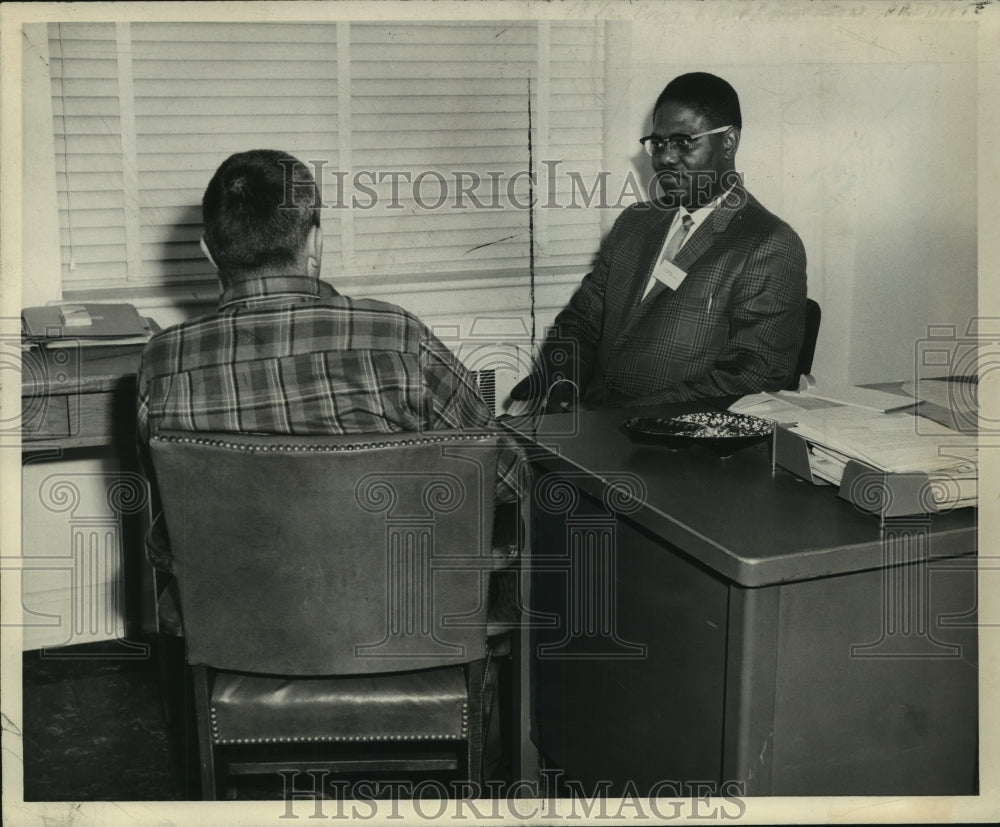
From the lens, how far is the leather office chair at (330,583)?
4.63 ft

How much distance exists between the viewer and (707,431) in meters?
1.87

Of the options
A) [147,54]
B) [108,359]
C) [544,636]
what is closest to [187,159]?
[147,54]

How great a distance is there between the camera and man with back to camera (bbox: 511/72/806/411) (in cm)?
286

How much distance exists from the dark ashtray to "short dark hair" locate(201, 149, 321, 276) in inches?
→ 27.8

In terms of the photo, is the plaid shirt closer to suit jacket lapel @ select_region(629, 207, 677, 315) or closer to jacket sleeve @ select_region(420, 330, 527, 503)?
jacket sleeve @ select_region(420, 330, 527, 503)

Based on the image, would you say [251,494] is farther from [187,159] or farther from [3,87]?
[187,159]

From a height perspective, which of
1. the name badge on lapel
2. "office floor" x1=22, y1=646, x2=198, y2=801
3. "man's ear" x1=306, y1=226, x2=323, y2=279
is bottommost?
"office floor" x1=22, y1=646, x2=198, y2=801

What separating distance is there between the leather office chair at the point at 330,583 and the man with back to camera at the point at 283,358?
267 mm

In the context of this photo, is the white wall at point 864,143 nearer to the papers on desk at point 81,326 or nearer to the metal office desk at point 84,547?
the papers on desk at point 81,326

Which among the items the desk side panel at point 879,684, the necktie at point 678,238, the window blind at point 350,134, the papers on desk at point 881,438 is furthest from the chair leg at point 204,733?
the necktie at point 678,238

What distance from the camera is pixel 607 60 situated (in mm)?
3369

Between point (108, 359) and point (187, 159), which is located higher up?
point (187, 159)

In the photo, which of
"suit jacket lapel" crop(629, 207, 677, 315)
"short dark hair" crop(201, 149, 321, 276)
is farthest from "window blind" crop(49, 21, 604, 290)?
"short dark hair" crop(201, 149, 321, 276)

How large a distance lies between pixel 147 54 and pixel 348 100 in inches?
22.3
